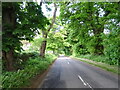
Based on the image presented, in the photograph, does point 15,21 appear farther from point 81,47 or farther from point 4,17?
point 81,47

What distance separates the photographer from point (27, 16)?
7.59 m

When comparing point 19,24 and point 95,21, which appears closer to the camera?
point 19,24

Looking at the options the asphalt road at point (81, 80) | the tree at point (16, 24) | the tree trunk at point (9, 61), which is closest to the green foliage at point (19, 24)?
the tree at point (16, 24)

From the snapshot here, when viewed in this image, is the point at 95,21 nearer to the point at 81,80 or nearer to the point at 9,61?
the point at 81,80

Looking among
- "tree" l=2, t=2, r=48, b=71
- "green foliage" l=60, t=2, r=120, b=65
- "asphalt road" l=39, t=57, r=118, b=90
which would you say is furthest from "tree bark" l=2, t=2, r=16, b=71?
"green foliage" l=60, t=2, r=120, b=65

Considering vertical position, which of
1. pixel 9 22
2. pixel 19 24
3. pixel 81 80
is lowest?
pixel 81 80

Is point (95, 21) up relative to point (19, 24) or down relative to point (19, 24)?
up

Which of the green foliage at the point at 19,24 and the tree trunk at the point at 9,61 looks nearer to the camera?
the green foliage at the point at 19,24

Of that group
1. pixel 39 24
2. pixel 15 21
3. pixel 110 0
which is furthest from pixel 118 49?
pixel 15 21

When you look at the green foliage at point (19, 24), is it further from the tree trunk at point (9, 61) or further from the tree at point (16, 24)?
the tree trunk at point (9, 61)

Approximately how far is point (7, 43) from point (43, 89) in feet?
11.3

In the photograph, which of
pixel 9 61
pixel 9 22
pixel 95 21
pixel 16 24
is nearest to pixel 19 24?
pixel 16 24

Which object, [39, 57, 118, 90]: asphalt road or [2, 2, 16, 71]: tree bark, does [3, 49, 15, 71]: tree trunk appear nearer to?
[2, 2, 16, 71]: tree bark

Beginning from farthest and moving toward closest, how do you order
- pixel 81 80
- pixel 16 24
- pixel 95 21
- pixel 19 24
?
pixel 95 21
pixel 16 24
pixel 81 80
pixel 19 24
